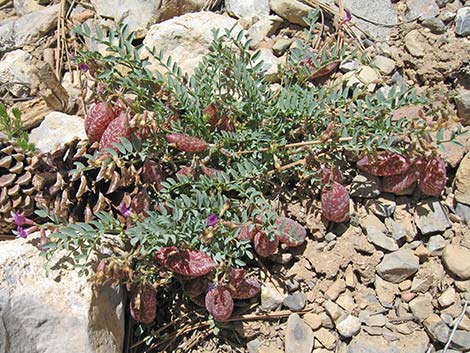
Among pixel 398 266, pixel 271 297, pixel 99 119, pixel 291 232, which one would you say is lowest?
pixel 271 297

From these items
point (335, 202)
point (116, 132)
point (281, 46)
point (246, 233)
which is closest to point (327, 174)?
point (335, 202)

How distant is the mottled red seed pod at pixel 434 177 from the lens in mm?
2992

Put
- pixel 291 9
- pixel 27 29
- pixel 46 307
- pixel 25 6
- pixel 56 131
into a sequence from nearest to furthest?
1. pixel 46 307
2. pixel 56 131
3. pixel 291 9
4. pixel 27 29
5. pixel 25 6

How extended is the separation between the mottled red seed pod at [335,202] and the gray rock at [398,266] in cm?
31

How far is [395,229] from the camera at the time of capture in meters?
3.08

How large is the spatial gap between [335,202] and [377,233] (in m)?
0.29

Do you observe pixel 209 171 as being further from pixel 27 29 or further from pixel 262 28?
pixel 27 29

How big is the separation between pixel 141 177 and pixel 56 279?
69 centimetres

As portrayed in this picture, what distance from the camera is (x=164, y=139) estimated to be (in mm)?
3031

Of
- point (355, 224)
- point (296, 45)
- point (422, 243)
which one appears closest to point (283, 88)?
point (296, 45)

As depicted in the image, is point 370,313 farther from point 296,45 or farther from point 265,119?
point 296,45

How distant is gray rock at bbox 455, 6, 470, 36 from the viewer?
345 centimetres

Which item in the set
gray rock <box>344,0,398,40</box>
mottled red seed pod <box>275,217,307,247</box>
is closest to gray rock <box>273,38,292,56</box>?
gray rock <box>344,0,398,40</box>

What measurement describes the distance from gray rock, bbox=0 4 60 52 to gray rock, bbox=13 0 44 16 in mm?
168
